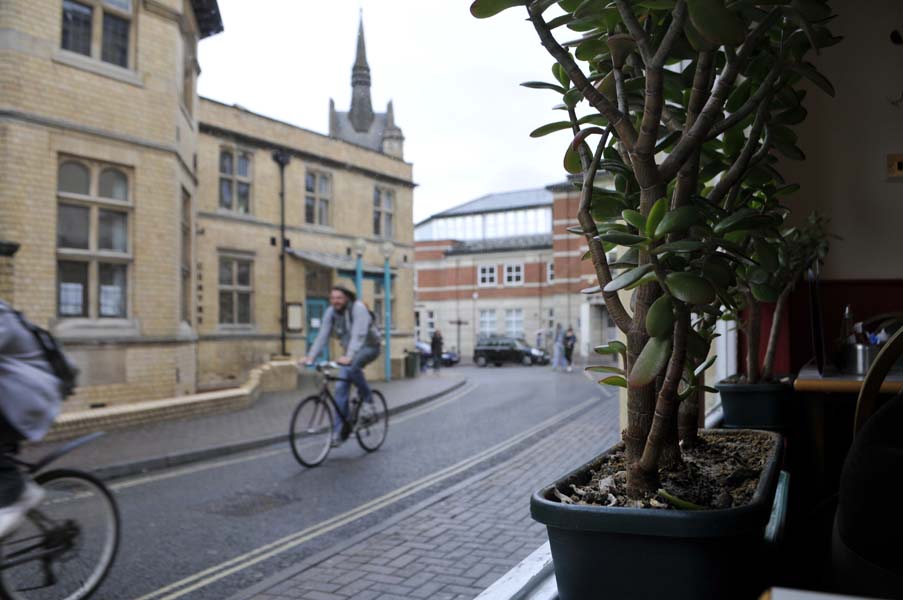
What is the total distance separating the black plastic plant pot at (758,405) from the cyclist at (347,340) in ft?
17.0

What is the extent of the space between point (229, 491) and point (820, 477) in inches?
202

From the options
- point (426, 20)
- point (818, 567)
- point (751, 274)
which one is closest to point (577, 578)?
point (818, 567)

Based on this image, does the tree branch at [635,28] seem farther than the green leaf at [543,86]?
No

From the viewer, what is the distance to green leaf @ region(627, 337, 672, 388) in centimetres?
132

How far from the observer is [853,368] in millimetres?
2988

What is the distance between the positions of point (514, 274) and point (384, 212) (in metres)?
26.7

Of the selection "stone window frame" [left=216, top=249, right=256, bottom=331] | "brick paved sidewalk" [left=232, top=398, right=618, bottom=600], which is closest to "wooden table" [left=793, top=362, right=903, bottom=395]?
"brick paved sidewalk" [left=232, top=398, right=618, bottom=600]

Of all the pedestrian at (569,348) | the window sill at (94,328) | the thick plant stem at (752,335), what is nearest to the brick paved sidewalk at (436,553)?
the thick plant stem at (752,335)

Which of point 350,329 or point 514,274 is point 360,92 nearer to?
point 514,274

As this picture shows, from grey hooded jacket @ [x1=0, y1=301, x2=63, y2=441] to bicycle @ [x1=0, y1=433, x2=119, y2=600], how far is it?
373 mm

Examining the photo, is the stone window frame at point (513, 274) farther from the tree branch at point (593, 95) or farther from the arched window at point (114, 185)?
the tree branch at point (593, 95)

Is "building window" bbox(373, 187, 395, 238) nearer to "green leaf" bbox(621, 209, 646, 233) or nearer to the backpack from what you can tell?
the backpack

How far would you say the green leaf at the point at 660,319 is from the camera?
134 centimetres

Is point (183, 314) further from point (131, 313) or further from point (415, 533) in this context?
point (415, 533)
